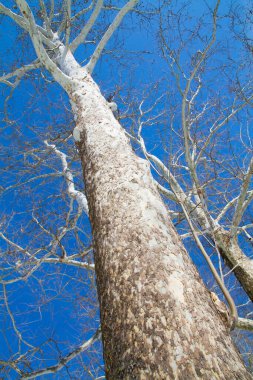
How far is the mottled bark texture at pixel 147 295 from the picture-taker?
0.86 meters

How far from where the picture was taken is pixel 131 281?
1111mm

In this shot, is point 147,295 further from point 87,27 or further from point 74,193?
point 87,27

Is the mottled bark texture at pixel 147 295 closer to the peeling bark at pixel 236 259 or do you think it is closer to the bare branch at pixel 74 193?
the peeling bark at pixel 236 259

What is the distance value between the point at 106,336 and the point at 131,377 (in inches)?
8.7

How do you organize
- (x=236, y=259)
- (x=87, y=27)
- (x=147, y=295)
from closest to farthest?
(x=147, y=295), (x=236, y=259), (x=87, y=27)

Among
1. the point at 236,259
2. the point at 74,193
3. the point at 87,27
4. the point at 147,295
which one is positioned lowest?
the point at 147,295

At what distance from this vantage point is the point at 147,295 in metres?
1.04

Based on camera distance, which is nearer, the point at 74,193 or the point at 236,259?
the point at 236,259

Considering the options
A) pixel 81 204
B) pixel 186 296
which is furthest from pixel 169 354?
pixel 81 204

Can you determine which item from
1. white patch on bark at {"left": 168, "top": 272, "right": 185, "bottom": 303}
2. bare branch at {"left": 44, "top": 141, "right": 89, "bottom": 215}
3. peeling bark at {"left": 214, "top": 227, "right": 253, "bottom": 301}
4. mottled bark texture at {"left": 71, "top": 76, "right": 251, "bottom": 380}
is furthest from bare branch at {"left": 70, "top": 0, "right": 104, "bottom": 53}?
white patch on bark at {"left": 168, "top": 272, "right": 185, "bottom": 303}

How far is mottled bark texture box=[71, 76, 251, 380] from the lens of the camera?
0.86 m

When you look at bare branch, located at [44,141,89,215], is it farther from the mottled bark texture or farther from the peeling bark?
the mottled bark texture

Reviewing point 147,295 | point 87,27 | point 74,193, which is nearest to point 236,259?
point 74,193

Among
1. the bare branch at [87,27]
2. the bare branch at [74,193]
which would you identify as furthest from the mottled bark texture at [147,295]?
the bare branch at [87,27]
